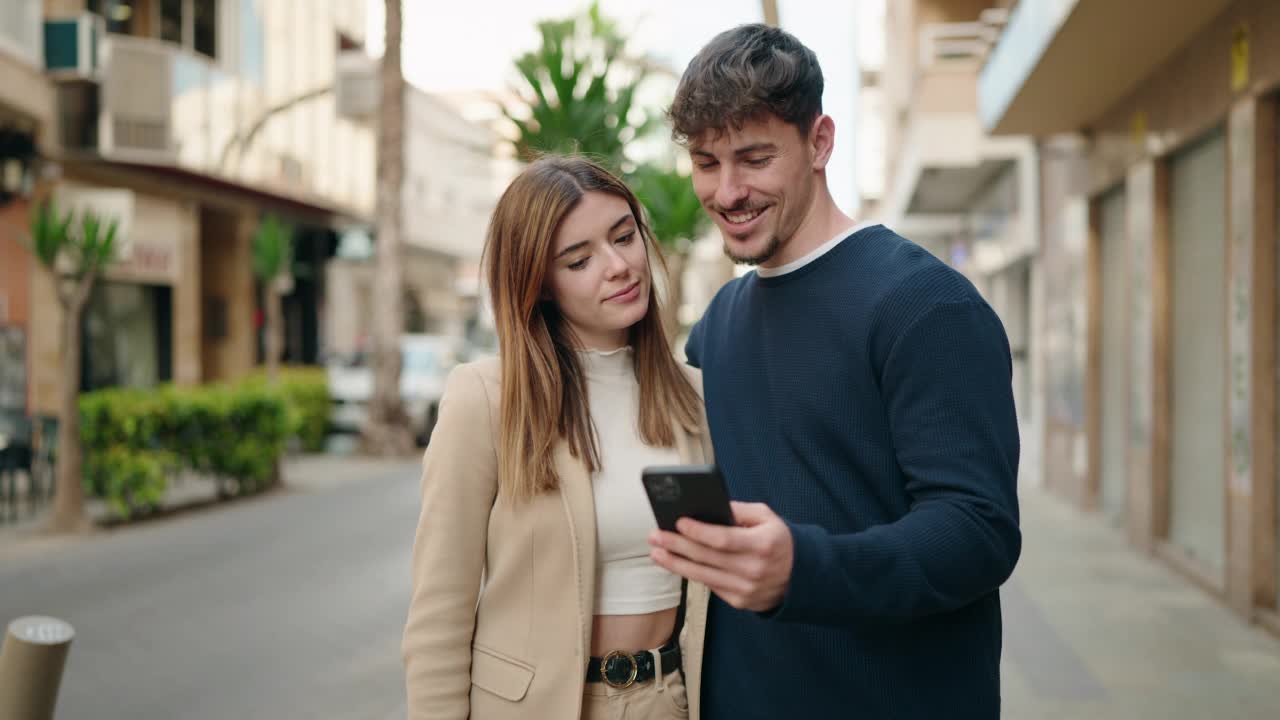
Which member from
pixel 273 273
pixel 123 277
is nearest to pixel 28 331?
pixel 123 277

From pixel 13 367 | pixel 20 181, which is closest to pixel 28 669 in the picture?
pixel 20 181

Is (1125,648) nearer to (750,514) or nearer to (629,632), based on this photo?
(629,632)

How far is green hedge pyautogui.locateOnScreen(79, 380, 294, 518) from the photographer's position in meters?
10.9

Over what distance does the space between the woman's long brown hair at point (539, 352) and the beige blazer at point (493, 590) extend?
0.17 ft

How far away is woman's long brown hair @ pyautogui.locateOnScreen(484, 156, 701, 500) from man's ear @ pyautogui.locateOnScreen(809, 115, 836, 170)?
0.54 m

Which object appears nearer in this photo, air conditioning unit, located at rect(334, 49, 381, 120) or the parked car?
the parked car

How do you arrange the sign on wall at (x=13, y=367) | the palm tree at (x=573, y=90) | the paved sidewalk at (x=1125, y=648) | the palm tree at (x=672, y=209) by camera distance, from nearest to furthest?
the paved sidewalk at (x=1125, y=648)
the palm tree at (x=573, y=90)
the palm tree at (x=672, y=209)
the sign on wall at (x=13, y=367)

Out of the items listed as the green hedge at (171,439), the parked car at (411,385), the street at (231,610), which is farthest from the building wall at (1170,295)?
the parked car at (411,385)

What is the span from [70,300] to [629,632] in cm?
980

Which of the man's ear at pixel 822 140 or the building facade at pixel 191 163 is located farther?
the building facade at pixel 191 163

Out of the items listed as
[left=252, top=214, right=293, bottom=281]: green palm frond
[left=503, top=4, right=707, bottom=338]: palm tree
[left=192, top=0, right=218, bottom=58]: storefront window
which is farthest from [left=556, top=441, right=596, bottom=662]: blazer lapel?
[left=192, top=0, right=218, bottom=58]: storefront window

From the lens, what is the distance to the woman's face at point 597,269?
245cm

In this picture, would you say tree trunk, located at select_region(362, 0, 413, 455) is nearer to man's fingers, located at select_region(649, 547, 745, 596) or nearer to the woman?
the woman

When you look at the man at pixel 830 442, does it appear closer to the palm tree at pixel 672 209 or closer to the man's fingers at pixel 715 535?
the man's fingers at pixel 715 535
